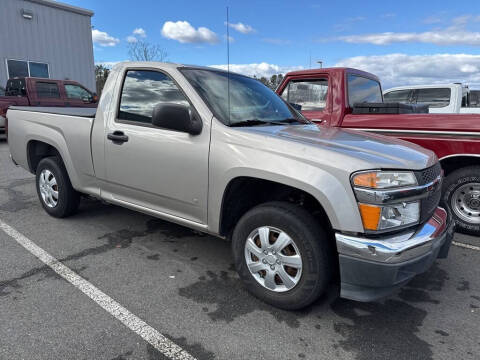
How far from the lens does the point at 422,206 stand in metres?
2.46

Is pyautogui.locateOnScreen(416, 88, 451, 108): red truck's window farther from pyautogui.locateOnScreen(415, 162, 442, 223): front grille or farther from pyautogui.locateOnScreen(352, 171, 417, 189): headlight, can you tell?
pyautogui.locateOnScreen(352, 171, 417, 189): headlight

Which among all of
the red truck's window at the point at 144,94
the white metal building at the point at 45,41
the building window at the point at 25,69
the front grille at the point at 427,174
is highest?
the white metal building at the point at 45,41

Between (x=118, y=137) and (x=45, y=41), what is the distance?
58.5 ft

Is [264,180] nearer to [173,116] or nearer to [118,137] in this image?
[173,116]

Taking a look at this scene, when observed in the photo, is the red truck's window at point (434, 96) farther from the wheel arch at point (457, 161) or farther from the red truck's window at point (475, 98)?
the wheel arch at point (457, 161)

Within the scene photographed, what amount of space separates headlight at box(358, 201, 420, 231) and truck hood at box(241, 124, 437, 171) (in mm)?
250

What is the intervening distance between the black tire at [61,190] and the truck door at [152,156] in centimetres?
80

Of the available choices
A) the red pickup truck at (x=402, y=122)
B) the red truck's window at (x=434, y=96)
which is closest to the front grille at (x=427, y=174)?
the red pickup truck at (x=402, y=122)

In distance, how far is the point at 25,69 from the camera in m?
17.2

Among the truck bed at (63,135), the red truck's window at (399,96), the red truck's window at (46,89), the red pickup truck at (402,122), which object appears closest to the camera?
the truck bed at (63,135)

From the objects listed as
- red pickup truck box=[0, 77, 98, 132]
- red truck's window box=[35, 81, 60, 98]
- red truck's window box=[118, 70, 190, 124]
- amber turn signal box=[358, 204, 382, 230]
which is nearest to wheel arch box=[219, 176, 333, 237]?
amber turn signal box=[358, 204, 382, 230]

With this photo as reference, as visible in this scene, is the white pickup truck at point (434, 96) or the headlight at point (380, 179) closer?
the headlight at point (380, 179)

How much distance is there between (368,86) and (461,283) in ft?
Result: 11.0

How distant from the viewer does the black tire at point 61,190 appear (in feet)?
14.1
